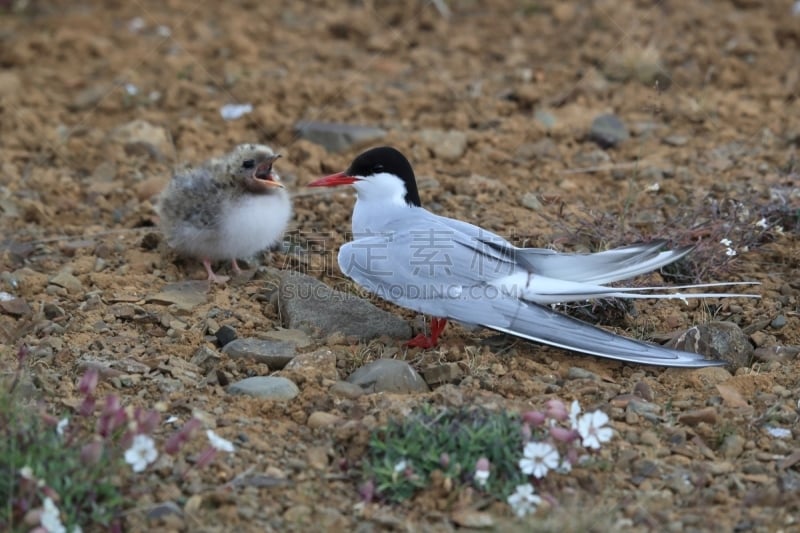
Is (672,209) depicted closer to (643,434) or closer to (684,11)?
(643,434)

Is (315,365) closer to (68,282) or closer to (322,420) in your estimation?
(322,420)

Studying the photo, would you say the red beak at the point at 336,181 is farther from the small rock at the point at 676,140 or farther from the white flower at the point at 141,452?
the small rock at the point at 676,140

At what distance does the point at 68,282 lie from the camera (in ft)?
14.7

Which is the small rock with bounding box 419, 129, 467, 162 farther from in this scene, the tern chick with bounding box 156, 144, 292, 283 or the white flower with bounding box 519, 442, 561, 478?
the white flower with bounding box 519, 442, 561, 478

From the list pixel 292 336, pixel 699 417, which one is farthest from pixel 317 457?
pixel 699 417

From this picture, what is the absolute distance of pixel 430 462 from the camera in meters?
3.11

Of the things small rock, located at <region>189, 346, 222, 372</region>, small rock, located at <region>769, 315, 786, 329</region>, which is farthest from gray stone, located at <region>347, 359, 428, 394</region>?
small rock, located at <region>769, 315, 786, 329</region>

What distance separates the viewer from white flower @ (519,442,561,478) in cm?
304

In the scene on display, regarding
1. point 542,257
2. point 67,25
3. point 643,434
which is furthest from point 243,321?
point 67,25

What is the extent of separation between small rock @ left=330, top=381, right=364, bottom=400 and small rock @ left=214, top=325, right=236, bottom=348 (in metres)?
0.60

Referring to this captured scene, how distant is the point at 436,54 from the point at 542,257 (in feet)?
11.7

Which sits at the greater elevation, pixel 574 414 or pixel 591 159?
pixel 574 414

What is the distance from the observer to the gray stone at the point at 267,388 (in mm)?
3551

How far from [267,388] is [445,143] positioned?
264 cm
